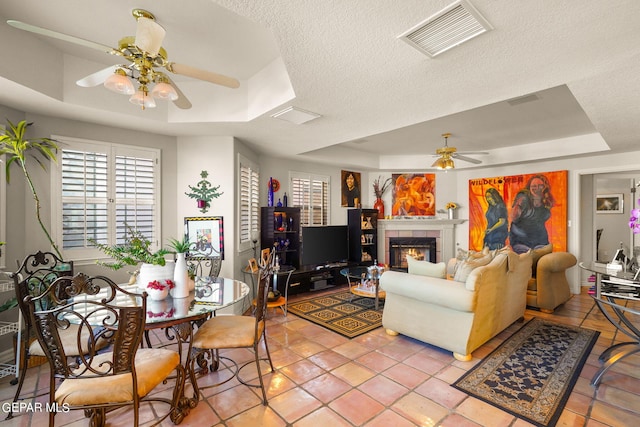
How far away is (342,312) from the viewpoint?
4.31 meters

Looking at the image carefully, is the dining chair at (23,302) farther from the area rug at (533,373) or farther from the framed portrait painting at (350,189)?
the framed portrait painting at (350,189)

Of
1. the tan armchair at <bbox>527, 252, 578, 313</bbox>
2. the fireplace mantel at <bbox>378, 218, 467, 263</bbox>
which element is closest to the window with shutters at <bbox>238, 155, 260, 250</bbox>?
the fireplace mantel at <bbox>378, 218, 467, 263</bbox>

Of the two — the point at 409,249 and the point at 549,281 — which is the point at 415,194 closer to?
the point at 409,249

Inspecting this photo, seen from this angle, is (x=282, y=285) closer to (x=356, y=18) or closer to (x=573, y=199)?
(x=356, y=18)

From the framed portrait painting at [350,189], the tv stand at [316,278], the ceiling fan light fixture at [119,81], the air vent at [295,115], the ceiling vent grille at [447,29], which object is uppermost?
the ceiling vent grille at [447,29]

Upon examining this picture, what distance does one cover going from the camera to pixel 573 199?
549 centimetres

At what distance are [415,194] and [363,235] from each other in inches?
65.9

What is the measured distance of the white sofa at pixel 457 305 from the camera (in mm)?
2834

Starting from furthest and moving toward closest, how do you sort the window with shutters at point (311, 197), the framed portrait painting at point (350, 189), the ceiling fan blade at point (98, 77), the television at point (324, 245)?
the framed portrait painting at point (350, 189), the window with shutters at point (311, 197), the television at point (324, 245), the ceiling fan blade at point (98, 77)

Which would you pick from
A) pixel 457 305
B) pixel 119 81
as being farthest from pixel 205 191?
pixel 457 305

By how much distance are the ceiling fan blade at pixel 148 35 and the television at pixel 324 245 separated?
12.9 feet

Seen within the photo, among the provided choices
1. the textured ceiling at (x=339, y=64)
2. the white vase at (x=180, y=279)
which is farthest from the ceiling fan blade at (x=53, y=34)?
the white vase at (x=180, y=279)

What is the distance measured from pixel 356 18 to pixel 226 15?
1.08 meters

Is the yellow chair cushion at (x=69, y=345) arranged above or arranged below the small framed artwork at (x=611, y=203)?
below
